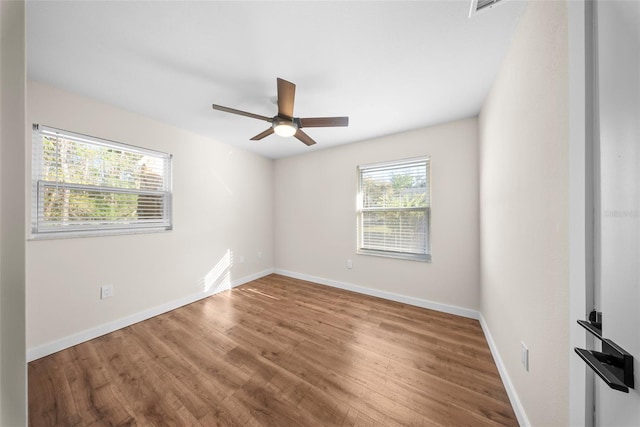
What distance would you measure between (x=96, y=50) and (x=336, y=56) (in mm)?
1697

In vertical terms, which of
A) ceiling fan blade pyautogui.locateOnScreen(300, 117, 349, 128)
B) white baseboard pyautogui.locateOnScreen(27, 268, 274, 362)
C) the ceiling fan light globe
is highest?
ceiling fan blade pyautogui.locateOnScreen(300, 117, 349, 128)

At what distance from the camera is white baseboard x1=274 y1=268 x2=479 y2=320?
2405 millimetres

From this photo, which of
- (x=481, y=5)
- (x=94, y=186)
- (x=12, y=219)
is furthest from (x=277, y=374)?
(x=481, y=5)

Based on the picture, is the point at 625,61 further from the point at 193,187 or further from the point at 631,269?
the point at 193,187

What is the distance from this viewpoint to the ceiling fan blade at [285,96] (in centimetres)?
145

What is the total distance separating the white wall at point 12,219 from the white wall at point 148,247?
2.25 meters

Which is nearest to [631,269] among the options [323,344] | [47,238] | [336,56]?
[336,56]

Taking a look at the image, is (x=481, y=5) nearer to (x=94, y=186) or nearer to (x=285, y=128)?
(x=285, y=128)

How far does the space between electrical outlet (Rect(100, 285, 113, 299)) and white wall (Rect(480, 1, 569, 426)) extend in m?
3.40

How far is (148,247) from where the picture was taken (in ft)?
7.89

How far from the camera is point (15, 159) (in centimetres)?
40

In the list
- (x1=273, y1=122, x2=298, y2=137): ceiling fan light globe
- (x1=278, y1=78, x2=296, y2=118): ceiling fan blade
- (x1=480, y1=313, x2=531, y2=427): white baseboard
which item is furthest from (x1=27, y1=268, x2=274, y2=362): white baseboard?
(x1=480, y1=313, x2=531, y2=427): white baseboard

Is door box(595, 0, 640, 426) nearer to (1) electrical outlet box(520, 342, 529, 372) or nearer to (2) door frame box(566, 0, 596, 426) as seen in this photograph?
(2) door frame box(566, 0, 596, 426)

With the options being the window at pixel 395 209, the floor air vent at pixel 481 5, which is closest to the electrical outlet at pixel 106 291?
the window at pixel 395 209
